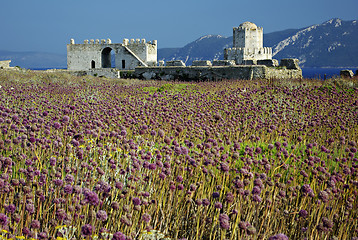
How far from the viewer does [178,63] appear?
28.1m

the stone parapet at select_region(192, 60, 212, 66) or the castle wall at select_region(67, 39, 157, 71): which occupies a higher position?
the castle wall at select_region(67, 39, 157, 71)

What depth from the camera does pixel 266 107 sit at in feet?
31.7

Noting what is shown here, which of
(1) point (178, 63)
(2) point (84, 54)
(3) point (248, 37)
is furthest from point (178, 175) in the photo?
(3) point (248, 37)

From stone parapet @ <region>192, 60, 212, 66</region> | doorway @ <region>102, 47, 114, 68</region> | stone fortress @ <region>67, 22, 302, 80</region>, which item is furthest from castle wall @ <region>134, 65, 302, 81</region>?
doorway @ <region>102, 47, 114, 68</region>

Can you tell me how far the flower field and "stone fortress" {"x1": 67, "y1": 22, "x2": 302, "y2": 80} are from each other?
9.64 meters

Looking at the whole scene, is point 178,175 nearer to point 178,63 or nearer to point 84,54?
point 178,63

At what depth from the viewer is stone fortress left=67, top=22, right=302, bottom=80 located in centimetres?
2045

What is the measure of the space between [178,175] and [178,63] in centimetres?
2501

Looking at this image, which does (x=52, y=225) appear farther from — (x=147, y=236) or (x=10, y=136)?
(x=10, y=136)

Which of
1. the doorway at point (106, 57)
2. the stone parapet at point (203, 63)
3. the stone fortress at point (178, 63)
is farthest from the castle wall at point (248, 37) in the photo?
the stone parapet at point (203, 63)

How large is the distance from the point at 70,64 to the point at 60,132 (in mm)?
39226

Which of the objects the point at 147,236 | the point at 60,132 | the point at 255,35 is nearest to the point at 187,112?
the point at 60,132

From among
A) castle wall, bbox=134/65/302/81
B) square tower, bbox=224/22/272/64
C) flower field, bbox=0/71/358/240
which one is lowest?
flower field, bbox=0/71/358/240

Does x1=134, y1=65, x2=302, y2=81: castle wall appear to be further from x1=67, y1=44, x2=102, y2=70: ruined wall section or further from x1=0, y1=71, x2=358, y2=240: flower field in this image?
x1=67, y1=44, x2=102, y2=70: ruined wall section
